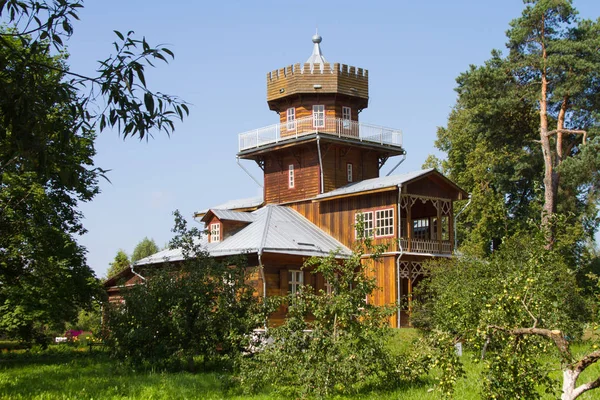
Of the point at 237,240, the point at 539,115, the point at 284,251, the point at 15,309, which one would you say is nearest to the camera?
the point at 15,309

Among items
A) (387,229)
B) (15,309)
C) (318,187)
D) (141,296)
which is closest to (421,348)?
(141,296)

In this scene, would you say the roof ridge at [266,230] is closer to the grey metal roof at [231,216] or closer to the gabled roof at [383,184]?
the grey metal roof at [231,216]

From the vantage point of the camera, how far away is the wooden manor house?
29062 mm

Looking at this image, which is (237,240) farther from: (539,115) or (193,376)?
(539,115)

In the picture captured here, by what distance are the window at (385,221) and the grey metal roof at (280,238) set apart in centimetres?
159

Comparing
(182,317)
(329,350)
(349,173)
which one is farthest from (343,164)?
(329,350)

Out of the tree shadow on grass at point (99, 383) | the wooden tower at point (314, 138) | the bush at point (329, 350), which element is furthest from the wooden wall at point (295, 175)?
the bush at point (329, 350)

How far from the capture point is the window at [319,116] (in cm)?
3412

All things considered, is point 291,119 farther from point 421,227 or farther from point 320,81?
point 421,227

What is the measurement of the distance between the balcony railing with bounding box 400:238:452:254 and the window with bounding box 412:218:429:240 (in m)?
2.06

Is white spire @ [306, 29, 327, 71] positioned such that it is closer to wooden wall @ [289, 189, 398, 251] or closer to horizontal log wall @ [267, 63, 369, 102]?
horizontal log wall @ [267, 63, 369, 102]

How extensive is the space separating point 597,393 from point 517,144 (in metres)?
25.5

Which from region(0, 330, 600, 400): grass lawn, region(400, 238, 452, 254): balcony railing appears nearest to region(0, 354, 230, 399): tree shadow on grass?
region(0, 330, 600, 400): grass lawn

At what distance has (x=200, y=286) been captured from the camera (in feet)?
57.3
